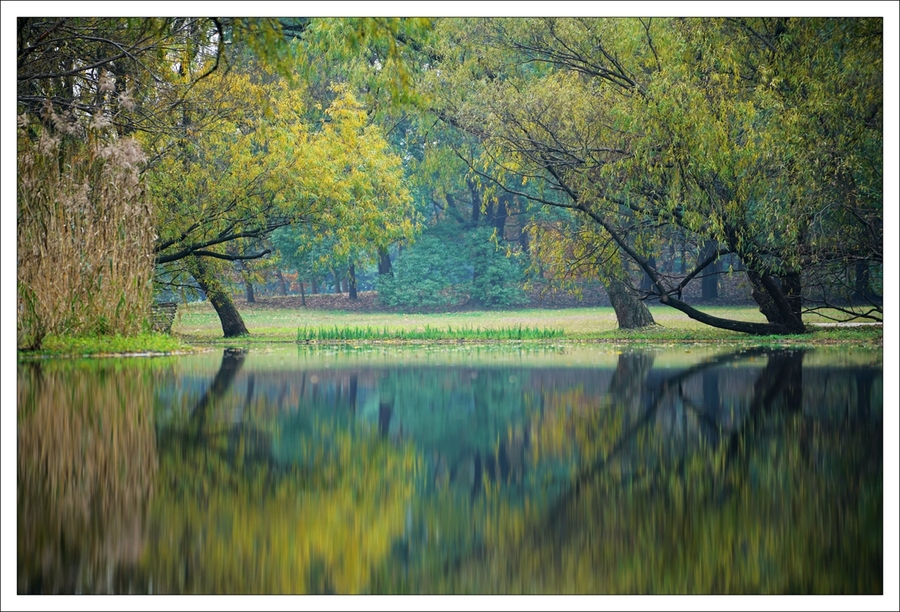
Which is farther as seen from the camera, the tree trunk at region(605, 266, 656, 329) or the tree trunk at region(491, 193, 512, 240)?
the tree trunk at region(491, 193, 512, 240)

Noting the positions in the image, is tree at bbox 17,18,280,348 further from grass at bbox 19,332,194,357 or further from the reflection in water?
the reflection in water

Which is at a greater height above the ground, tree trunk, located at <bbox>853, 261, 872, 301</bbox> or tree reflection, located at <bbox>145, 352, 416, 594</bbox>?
tree trunk, located at <bbox>853, 261, 872, 301</bbox>

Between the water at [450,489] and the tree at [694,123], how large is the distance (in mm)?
6464

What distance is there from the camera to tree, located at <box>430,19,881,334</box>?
15.2 meters

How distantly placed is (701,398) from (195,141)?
41.3 feet

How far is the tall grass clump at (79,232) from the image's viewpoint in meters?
13.1

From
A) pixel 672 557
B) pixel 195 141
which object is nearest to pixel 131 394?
pixel 672 557

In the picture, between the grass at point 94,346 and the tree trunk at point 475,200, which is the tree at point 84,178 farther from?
the tree trunk at point 475,200

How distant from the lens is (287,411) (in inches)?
324

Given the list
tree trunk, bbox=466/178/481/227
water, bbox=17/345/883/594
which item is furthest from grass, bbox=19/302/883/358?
tree trunk, bbox=466/178/481/227

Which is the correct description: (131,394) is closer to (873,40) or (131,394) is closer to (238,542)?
(238,542)

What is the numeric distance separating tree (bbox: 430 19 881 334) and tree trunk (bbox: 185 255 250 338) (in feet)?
21.0

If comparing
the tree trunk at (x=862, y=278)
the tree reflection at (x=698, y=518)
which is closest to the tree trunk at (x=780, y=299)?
the tree trunk at (x=862, y=278)

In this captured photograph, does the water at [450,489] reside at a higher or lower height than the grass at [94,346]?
lower
